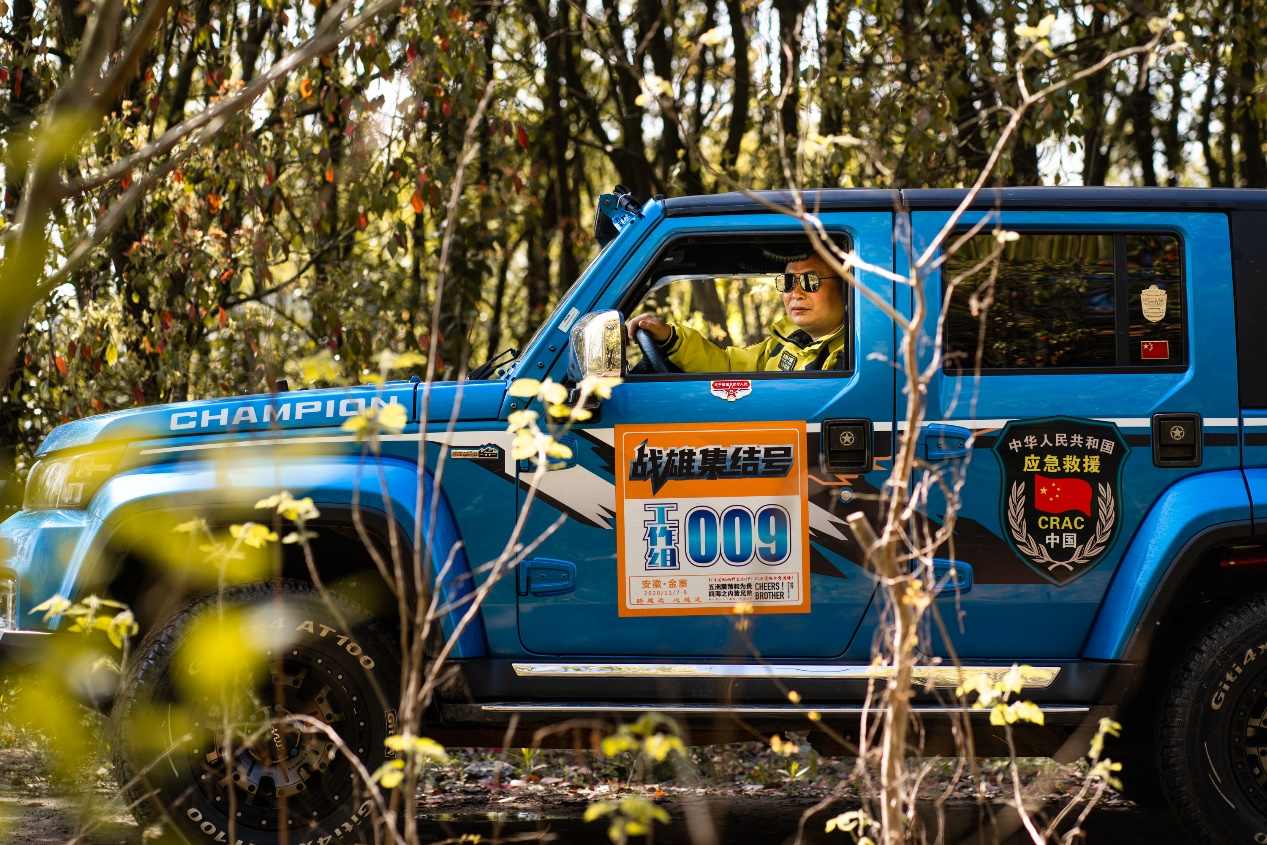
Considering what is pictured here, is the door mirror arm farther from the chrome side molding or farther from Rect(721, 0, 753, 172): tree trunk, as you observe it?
Rect(721, 0, 753, 172): tree trunk

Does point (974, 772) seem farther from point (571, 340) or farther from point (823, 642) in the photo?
point (571, 340)

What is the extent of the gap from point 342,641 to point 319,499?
0.39m

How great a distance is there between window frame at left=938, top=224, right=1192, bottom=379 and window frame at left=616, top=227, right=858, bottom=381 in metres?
0.25

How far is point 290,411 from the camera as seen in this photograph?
4.00 m

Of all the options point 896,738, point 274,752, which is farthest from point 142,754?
point 896,738

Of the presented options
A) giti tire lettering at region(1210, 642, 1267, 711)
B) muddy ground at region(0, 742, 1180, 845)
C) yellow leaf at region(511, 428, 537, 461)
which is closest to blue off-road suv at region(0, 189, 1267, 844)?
giti tire lettering at region(1210, 642, 1267, 711)

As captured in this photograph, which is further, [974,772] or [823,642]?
[823,642]

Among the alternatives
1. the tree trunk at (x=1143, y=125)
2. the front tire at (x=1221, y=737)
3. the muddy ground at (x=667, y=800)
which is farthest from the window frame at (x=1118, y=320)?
the tree trunk at (x=1143, y=125)

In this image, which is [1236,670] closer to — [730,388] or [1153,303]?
[1153,303]

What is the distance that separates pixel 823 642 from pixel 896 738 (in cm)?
129

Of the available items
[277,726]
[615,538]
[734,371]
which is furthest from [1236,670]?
[277,726]

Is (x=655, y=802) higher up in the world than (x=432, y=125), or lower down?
lower down

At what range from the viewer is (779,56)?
835 centimetres

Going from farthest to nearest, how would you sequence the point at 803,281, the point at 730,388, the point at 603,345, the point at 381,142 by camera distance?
the point at 381,142, the point at 803,281, the point at 730,388, the point at 603,345
